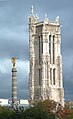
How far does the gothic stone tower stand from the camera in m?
134

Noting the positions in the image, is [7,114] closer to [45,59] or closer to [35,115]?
[35,115]

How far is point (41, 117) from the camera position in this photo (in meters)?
79.4

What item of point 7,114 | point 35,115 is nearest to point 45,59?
point 7,114

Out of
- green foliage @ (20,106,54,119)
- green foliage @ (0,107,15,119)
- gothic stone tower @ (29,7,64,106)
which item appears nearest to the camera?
green foliage @ (20,106,54,119)

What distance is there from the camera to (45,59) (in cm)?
13312

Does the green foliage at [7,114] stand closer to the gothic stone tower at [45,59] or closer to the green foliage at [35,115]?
the green foliage at [35,115]

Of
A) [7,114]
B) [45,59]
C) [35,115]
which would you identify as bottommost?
[7,114]

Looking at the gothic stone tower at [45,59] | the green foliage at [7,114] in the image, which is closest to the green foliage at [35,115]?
the green foliage at [7,114]

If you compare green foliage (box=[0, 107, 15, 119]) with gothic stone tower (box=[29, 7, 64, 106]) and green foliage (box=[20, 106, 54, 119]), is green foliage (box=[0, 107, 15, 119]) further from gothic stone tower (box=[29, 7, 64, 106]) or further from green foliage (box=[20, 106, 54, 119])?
gothic stone tower (box=[29, 7, 64, 106])

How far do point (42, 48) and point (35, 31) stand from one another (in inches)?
176

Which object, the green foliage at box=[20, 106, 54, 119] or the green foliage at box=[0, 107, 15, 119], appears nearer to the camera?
the green foliage at box=[20, 106, 54, 119]

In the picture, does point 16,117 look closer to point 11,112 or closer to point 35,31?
point 11,112

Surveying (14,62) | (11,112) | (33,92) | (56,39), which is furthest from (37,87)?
(11,112)

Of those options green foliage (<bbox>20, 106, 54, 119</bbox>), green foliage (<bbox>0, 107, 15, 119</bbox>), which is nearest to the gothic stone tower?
green foliage (<bbox>0, 107, 15, 119</bbox>)
